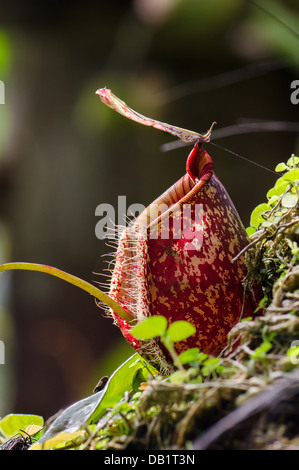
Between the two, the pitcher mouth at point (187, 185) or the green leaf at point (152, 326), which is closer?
the green leaf at point (152, 326)

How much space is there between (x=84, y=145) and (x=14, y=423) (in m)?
1.39

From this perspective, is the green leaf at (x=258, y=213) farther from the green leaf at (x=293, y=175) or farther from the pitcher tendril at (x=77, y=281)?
the pitcher tendril at (x=77, y=281)

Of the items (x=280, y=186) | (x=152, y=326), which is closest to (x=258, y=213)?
(x=280, y=186)

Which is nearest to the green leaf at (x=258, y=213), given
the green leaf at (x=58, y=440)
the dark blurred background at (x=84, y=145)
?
the green leaf at (x=58, y=440)

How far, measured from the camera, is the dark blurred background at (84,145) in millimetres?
1798

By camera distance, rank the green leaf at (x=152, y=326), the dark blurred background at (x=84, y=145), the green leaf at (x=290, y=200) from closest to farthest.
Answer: the green leaf at (x=152, y=326)
the green leaf at (x=290, y=200)
the dark blurred background at (x=84, y=145)

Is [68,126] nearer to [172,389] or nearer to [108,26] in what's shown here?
[108,26]

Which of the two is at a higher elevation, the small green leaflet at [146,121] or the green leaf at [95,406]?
the small green leaflet at [146,121]

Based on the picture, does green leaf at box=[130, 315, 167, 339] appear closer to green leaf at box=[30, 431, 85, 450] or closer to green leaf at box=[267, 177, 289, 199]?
green leaf at box=[30, 431, 85, 450]

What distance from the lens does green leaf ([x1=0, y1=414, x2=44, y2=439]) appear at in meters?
0.66

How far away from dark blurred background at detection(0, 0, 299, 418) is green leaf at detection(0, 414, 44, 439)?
3.40 feet

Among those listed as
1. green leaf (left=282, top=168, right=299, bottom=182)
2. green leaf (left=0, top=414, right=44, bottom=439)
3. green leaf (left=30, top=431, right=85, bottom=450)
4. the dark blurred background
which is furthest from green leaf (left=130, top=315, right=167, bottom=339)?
the dark blurred background

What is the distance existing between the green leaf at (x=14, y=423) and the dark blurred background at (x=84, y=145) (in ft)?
3.40

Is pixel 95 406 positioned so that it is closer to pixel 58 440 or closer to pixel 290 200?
pixel 58 440
